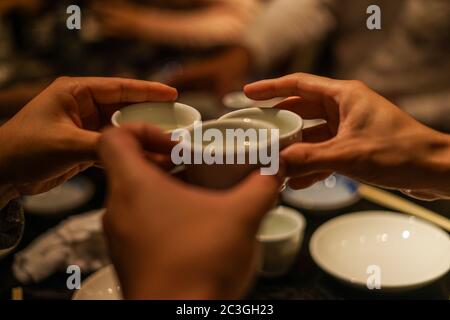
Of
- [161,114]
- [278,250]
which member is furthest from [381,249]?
[161,114]

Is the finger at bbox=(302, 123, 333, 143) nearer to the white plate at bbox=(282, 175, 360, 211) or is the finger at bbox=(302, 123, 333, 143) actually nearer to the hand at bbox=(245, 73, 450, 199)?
the hand at bbox=(245, 73, 450, 199)

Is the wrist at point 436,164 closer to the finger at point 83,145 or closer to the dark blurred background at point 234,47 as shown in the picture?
the finger at point 83,145

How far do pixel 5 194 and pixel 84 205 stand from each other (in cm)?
40

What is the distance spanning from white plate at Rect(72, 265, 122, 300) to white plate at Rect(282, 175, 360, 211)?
55 cm

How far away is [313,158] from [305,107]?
0.32m

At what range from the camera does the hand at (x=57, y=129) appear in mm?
981

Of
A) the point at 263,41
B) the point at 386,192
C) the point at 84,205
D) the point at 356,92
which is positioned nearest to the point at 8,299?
the point at 84,205

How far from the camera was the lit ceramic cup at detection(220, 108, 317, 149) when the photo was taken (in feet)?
3.11

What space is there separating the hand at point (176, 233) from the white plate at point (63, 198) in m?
0.82

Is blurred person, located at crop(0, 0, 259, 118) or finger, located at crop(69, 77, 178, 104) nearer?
finger, located at crop(69, 77, 178, 104)

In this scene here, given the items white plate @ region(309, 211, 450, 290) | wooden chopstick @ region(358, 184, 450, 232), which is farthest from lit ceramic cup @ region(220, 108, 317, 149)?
wooden chopstick @ region(358, 184, 450, 232)

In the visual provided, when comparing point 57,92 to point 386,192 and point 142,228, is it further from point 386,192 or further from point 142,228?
point 386,192

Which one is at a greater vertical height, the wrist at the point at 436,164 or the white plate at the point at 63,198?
the wrist at the point at 436,164
